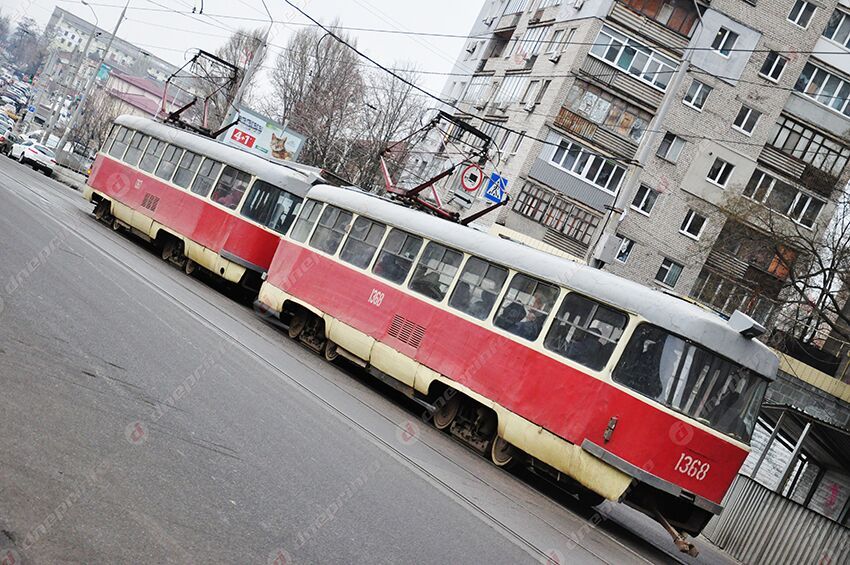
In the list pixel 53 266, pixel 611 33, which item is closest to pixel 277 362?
pixel 53 266

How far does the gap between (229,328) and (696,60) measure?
33.2m

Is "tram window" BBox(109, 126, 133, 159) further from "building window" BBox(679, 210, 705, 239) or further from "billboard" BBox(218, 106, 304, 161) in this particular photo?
"building window" BBox(679, 210, 705, 239)

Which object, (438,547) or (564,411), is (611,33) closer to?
(564,411)

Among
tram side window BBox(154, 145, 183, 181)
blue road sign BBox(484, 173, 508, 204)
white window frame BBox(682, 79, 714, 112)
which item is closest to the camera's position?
tram side window BBox(154, 145, 183, 181)

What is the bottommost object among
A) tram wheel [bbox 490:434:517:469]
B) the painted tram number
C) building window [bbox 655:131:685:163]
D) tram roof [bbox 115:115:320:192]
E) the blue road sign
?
tram wheel [bbox 490:434:517:469]

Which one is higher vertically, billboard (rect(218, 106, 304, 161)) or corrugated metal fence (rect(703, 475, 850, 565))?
billboard (rect(218, 106, 304, 161))

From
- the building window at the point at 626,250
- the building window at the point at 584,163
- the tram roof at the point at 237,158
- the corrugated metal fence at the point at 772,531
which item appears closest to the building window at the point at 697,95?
the building window at the point at 584,163

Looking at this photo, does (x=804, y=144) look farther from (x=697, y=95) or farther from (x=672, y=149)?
(x=672, y=149)

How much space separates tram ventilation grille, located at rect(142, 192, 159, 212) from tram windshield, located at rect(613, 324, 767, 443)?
56.7 ft

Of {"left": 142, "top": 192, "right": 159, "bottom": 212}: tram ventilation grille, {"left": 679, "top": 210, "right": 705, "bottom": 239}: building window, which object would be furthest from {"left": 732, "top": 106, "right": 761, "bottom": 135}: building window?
{"left": 142, "top": 192, "right": 159, "bottom": 212}: tram ventilation grille

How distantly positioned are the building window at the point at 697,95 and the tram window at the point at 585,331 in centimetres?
3433

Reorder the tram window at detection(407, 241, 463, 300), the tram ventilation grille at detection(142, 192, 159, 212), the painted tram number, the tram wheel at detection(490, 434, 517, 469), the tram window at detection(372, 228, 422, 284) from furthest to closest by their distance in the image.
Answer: the tram ventilation grille at detection(142, 192, 159, 212) → the painted tram number → the tram window at detection(372, 228, 422, 284) → the tram window at detection(407, 241, 463, 300) → the tram wheel at detection(490, 434, 517, 469)

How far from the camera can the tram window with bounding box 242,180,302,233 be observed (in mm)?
22312

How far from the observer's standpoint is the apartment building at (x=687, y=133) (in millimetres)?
43281
